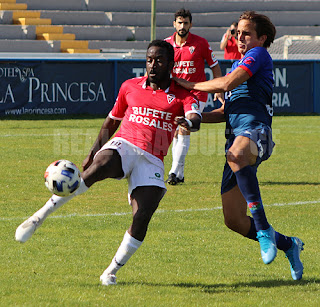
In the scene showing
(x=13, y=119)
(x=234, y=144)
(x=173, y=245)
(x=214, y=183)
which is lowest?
(x=13, y=119)

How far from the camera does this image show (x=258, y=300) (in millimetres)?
5008

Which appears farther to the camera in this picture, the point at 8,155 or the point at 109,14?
the point at 109,14

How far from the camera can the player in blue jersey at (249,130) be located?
541 centimetres

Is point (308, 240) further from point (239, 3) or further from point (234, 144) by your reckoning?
point (239, 3)

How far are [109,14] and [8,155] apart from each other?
62.9 feet

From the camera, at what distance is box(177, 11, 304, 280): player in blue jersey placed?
5.41 metres

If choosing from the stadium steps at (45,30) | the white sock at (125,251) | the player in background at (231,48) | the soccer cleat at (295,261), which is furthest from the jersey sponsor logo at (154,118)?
the stadium steps at (45,30)

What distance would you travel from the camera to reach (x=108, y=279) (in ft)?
17.2

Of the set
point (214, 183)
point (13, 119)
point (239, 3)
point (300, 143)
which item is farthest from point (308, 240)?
point (239, 3)

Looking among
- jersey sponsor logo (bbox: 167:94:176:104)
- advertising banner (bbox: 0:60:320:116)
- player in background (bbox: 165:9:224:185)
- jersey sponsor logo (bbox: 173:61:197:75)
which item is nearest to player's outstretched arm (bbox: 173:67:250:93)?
jersey sponsor logo (bbox: 167:94:176:104)

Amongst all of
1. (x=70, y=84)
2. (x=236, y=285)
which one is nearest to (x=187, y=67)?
(x=236, y=285)

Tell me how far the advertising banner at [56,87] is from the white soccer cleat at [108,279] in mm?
15015

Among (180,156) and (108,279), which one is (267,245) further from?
(180,156)

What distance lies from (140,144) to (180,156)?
5.01 meters
